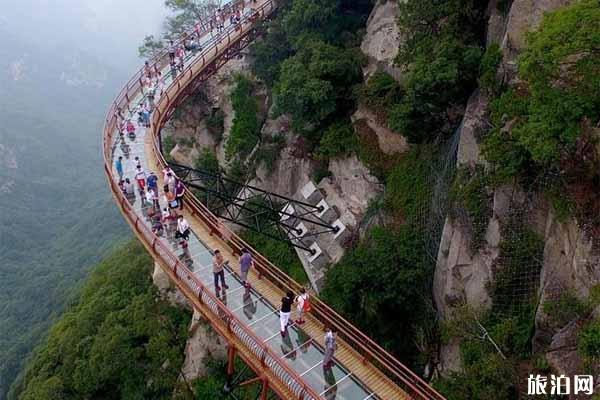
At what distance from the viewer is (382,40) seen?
23328mm

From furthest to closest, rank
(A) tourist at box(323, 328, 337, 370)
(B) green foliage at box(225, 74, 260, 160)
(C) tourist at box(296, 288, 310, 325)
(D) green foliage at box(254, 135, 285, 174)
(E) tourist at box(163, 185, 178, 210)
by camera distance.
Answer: (B) green foliage at box(225, 74, 260, 160) → (D) green foliage at box(254, 135, 285, 174) → (E) tourist at box(163, 185, 178, 210) → (C) tourist at box(296, 288, 310, 325) → (A) tourist at box(323, 328, 337, 370)

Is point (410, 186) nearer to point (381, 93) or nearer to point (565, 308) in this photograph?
point (381, 93)

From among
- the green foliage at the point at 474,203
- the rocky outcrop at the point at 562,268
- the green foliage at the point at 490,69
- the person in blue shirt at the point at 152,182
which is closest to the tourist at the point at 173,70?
the person in blue shirt at the point at 152,182

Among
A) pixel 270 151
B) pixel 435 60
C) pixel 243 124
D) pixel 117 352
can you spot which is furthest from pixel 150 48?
pixel 435 60

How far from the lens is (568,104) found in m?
10.9

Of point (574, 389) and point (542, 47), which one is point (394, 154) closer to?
point (542, 47)

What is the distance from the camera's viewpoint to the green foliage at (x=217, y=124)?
33.0 meters

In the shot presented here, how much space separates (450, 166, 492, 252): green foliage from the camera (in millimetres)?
15305

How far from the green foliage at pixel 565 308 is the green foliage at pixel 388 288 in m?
5.13

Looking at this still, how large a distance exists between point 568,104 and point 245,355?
1042cm

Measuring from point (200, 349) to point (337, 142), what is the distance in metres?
12.6

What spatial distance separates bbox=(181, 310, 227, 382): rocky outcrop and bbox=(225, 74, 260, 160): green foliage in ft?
33.8

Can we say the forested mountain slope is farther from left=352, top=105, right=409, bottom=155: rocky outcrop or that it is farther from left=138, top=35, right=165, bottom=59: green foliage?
left=352, top=105, right=409, bottom=155: rocky outcrop

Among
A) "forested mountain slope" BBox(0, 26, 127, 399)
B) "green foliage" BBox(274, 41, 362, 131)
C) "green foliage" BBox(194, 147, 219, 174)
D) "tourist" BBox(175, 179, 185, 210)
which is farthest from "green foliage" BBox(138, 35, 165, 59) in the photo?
"forested mountain slope" BBox(0, 26, 127, 399)
